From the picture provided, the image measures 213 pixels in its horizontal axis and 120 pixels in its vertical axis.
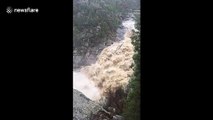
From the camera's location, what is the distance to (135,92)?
3396 millimetres

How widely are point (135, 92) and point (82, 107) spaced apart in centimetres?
47

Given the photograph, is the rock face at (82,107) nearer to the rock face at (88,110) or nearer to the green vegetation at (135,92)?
the rock face at (88,110)

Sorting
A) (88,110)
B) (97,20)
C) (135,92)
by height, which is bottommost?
(88,110)

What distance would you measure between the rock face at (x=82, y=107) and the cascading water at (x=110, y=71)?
46mm

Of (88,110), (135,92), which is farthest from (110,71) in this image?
(88,110)
